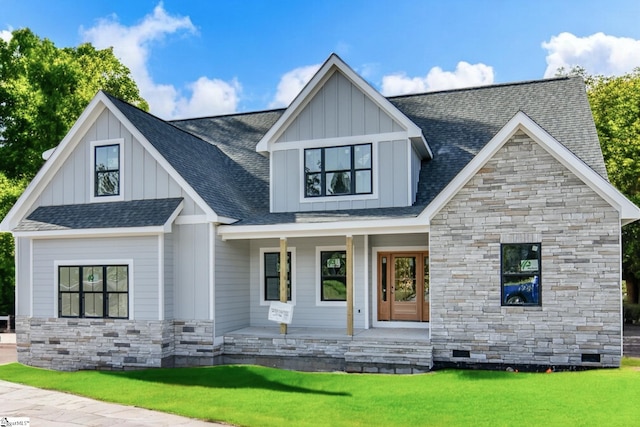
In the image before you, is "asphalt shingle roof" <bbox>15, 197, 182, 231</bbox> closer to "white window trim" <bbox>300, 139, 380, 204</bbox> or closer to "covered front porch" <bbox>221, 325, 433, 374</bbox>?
"white window trim" <bbox>300, 139, 380, 204</bbox>

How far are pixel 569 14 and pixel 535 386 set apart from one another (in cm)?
1510

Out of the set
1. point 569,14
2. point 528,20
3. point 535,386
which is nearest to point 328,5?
point 528,20

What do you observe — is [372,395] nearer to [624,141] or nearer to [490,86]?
[490,86]

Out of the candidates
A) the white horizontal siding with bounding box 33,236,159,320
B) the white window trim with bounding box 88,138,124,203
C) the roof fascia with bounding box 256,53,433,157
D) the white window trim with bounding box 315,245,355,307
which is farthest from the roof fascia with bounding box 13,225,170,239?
the white window trim with bounding box 315,245,355,307

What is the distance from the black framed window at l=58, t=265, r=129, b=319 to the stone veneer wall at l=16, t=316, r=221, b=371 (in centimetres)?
23

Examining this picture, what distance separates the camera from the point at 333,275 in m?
14.6

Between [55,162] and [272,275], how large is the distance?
6.59 meters

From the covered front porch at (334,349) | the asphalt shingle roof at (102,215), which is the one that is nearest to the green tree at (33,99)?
the asphalt shingle roof at (102,215)

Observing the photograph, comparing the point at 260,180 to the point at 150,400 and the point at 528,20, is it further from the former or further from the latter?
the point at 528,20

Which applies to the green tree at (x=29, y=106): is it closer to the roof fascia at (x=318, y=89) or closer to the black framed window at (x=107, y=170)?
the black framed window at (x=107, y=170)

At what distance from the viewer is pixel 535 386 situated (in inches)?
380

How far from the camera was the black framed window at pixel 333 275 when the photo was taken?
47.4 feet

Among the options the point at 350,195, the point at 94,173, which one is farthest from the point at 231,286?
the point at 94,173

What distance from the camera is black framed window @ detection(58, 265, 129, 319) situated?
43.9 feet
